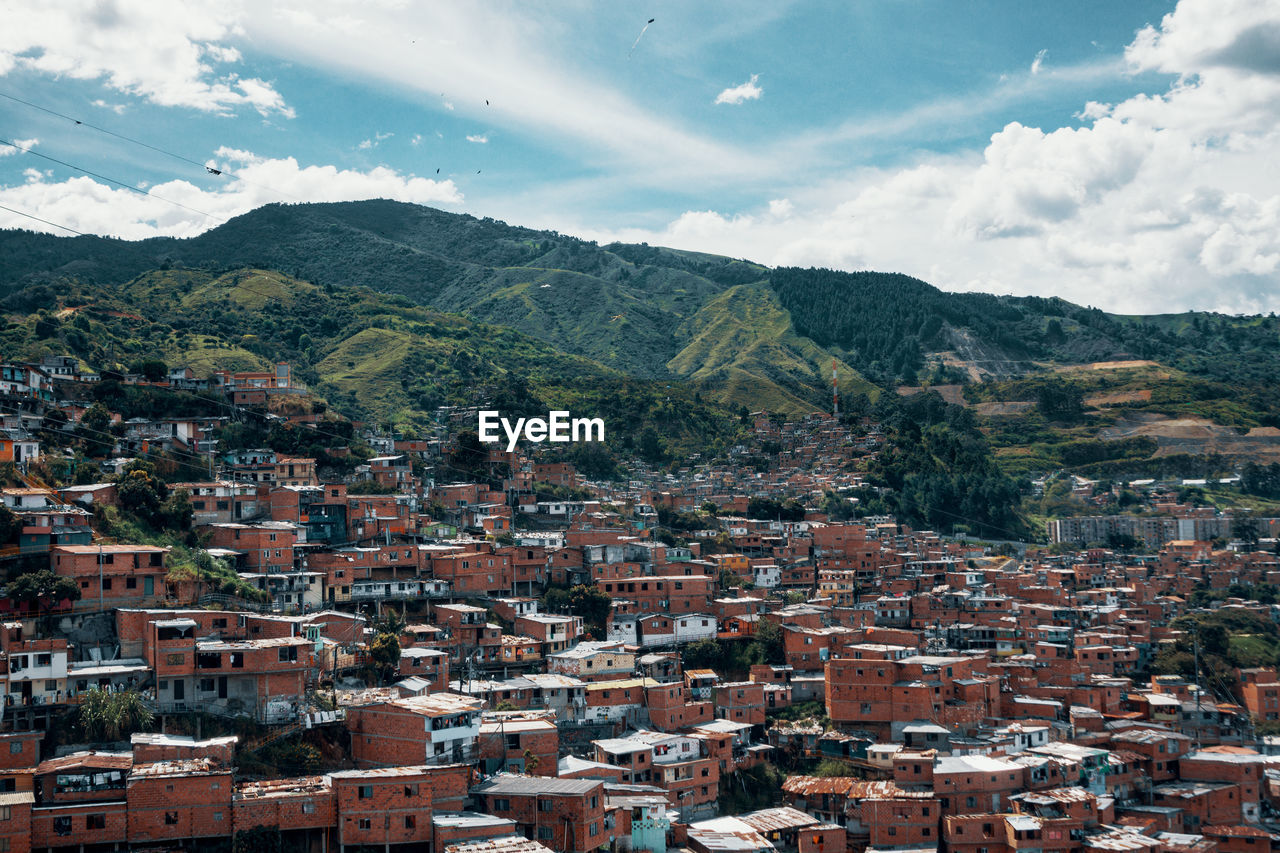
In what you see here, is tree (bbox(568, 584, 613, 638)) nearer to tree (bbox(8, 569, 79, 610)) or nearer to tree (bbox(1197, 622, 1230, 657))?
tree (bbox(8, 569, 79, 610))

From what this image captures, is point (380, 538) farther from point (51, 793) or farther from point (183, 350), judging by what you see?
point (183, 350)

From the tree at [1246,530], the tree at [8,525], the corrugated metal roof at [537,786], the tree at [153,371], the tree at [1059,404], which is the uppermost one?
the tree at [1059,404]

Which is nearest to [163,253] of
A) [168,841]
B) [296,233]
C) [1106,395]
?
[296,233]

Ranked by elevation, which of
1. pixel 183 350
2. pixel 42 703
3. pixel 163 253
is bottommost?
pixel 42 703

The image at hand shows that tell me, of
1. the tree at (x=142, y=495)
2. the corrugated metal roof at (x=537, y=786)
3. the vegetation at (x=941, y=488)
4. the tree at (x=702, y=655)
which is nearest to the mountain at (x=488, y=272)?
the vegetation at (x=941, y=488)

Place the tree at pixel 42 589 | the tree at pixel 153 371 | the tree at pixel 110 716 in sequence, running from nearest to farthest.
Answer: the tree at pixel 110 716 → the tree at pixel 42 589 → the tree at pixel 153 371

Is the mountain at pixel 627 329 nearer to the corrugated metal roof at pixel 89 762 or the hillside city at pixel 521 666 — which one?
the hillside city at pixel 521 666

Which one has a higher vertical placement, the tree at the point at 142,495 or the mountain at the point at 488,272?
the mountain at the point at 488,272
